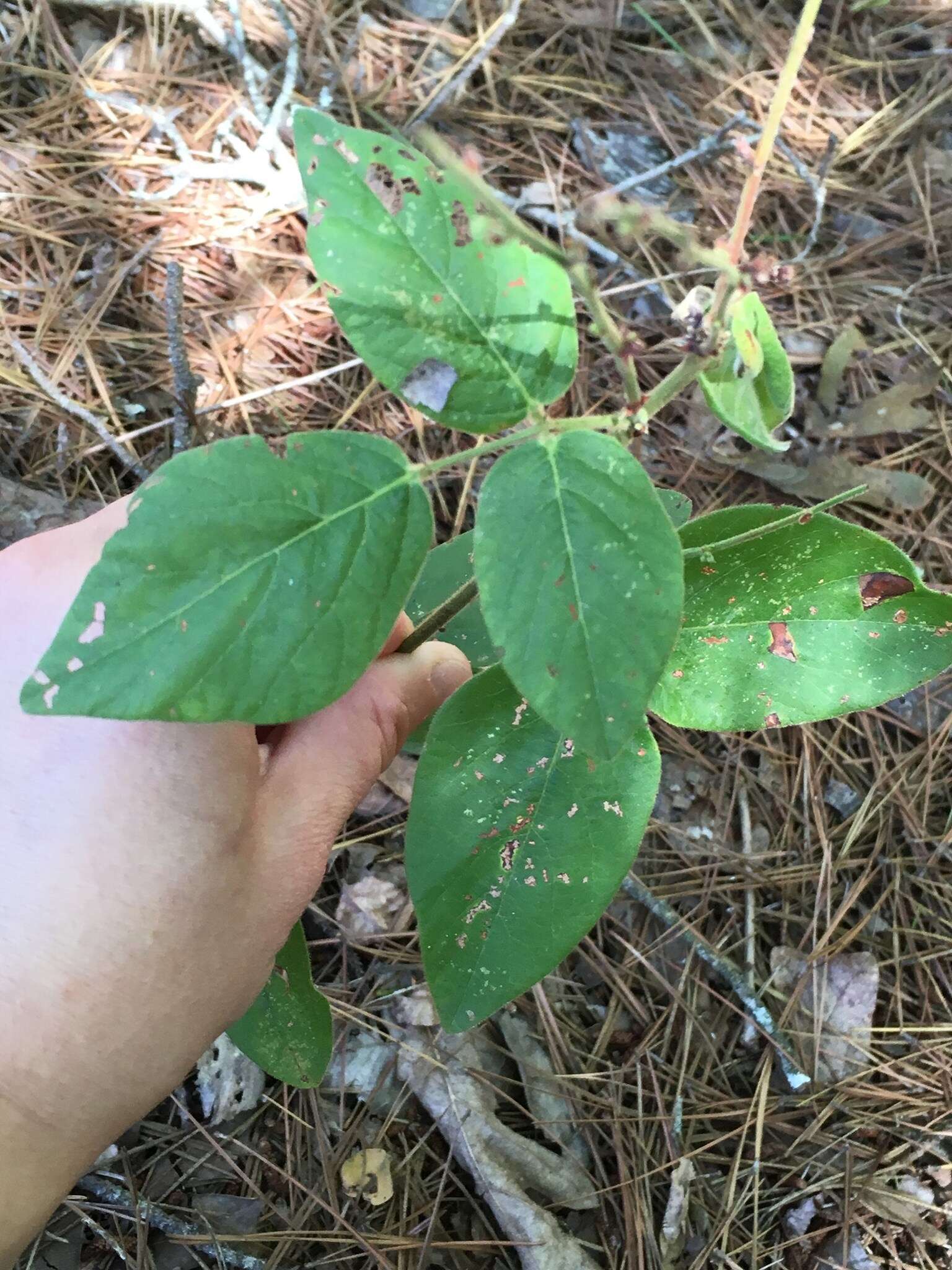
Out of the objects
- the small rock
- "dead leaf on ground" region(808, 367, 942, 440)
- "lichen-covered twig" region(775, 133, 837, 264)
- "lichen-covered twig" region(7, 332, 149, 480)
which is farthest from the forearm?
"lichen-covered twig" region(775, 133, 837, 264)

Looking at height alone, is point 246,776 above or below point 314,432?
below

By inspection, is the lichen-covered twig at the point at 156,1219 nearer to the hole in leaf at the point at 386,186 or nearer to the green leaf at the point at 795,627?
the green leaf at the point at 795,627

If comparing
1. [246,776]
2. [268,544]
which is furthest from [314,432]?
[246,776]

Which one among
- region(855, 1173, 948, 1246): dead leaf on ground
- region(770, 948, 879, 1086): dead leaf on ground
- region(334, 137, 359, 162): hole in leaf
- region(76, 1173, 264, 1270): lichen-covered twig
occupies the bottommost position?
region(855, 1173, 948, 1246): dead leaf on ground

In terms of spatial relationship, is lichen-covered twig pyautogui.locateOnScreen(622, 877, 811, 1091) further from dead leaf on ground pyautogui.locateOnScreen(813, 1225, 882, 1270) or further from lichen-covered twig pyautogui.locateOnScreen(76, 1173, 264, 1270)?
lichen-covered twig pyautogui.locateOnScreen(76, 1173, 264, 1270)

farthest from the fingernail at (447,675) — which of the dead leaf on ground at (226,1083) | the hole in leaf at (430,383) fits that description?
the dead leaf on ground at (226,1083)

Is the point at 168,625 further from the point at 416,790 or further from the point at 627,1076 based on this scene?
the point at 627,1076

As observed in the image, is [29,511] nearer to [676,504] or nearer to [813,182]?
[676,504]

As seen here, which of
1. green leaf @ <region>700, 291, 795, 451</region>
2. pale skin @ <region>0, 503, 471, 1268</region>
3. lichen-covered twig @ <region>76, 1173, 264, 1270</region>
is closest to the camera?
green leaf @ <region>700, 291, 795, 451</region>
